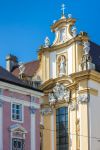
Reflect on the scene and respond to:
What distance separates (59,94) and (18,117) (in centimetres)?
1333

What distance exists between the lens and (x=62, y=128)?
131ft

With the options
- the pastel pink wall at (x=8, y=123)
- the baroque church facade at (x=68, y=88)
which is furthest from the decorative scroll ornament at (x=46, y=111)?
the pastel pink wall at (x=8, y=123)

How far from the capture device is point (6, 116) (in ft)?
86.7

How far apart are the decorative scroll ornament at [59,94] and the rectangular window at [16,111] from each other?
12443mm

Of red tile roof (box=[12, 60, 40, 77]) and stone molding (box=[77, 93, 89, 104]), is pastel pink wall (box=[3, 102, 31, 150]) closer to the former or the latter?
stone molding (box=[77, 93, 89, 104])

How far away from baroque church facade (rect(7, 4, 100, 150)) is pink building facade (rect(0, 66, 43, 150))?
9.43 m

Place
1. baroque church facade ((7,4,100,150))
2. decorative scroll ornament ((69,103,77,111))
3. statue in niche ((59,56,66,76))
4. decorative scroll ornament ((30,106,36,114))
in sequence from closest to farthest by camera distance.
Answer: decorative scroll ornament ((30,106,36,114)) < baroque church facade ((7,4,100,150)) < decorative scroll ornament ((69,103,77,111)) < statue in niche ((59,56,66,76))

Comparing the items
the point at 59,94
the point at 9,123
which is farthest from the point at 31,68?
the point at 9,123

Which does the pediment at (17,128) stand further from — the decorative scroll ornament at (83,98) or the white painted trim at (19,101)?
the decorative scroll ornament at (83,98)

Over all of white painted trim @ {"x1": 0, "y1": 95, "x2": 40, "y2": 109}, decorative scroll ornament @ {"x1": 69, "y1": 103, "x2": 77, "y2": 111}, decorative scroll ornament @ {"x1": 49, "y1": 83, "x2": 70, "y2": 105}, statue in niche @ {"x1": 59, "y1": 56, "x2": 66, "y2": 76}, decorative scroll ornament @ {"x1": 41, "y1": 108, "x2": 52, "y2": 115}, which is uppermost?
statue in niche @ {"x1": 59, "y1": 56, "x2": 66, "y2": 76}

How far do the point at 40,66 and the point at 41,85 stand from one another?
2.28 meters

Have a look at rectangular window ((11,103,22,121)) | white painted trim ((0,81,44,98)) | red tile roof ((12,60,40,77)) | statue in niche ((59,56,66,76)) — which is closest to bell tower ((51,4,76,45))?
statue in niche ((59,56,66,76))

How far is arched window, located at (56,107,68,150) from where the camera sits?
3941 centimetres

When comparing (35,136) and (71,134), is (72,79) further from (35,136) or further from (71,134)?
(35,136)
